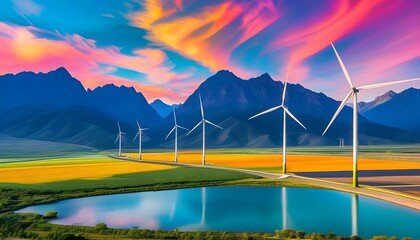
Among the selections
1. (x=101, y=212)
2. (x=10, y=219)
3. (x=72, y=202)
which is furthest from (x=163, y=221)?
(x=72, y=202)

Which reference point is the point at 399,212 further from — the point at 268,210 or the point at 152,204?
the point at 152,204

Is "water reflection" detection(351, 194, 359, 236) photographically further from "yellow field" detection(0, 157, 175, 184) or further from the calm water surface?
"yellow field" detection(0, 157, 175, 184)

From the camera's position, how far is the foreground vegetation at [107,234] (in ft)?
104

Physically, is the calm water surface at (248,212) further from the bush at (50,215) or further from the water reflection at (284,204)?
the bush at (50,215)

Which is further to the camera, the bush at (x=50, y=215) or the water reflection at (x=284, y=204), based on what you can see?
the bush at (x=50, y=215)

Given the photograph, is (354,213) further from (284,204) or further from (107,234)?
(107,234)

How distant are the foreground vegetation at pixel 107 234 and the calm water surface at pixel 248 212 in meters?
2.76

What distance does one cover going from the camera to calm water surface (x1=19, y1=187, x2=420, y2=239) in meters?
36.4

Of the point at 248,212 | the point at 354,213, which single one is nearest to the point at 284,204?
the point at 248,212

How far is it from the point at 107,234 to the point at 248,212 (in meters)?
16.5

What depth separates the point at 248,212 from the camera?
43.9 metres

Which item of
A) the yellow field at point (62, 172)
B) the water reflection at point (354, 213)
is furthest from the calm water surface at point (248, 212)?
the yellow field at point (62, 172)

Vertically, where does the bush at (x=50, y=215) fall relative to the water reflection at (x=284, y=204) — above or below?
below

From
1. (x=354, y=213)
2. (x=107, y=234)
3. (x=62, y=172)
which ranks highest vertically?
(x=354, y=213)
